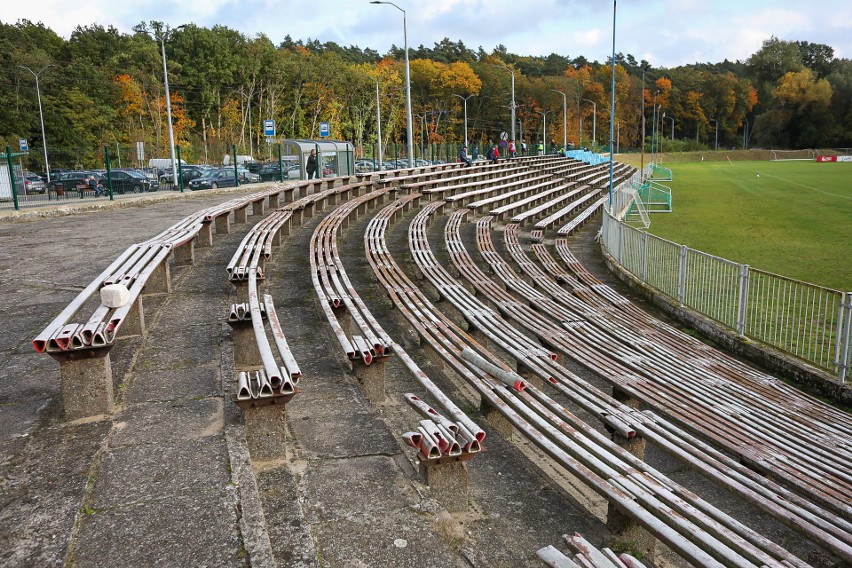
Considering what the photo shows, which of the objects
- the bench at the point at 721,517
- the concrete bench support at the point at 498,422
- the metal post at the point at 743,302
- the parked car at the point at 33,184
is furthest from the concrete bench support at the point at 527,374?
the parked car at the point at 33,184

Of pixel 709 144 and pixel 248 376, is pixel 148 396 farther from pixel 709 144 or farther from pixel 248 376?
pixel 709 144

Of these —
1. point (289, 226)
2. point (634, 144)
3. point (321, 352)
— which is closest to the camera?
point (321, 352)

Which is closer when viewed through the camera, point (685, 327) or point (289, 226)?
point (685, 327)

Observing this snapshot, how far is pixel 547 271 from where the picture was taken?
13742 mm

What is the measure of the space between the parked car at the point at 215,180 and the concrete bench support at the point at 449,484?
27.8 metres

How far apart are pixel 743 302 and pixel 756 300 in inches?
39.7

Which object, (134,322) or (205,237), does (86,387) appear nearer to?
(134,322)

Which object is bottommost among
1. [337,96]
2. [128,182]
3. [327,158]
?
[128,182]

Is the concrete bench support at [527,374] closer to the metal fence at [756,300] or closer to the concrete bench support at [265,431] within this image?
the concrete bench support at [265,431]

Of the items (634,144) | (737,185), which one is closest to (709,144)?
(634,144)

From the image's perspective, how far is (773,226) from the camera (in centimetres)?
2416

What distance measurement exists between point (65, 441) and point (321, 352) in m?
2.85

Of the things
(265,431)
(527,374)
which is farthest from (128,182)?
(265,431)

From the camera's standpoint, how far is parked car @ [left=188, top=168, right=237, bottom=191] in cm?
3106
